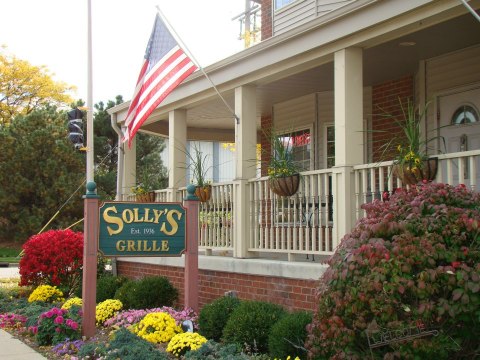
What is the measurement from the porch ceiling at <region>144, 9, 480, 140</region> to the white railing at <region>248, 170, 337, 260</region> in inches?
68.5

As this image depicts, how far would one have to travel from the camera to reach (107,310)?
9.85 m

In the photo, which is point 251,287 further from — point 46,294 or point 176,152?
point 46,294

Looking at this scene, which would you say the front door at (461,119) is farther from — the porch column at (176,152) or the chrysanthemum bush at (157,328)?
the porch column at (176,152)

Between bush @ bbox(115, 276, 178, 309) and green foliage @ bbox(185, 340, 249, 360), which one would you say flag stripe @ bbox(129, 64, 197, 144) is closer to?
bush @ bbox(115, 276, 178, 309)

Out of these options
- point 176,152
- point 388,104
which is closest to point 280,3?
point 388,104

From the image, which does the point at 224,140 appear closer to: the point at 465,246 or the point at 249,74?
the point at 249,74

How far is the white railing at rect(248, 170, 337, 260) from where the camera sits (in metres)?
7.90

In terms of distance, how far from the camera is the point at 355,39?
7.61 m

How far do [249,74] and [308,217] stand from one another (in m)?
2.45

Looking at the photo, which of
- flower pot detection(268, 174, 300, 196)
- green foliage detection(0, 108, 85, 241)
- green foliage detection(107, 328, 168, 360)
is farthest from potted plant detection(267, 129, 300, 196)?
green foliage detection(0, 108, 85, 241)

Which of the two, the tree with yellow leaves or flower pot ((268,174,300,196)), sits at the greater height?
the tree with yellow leaves

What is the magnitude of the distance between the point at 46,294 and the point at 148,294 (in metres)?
2.80

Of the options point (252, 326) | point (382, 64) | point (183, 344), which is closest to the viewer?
point (252, 326)

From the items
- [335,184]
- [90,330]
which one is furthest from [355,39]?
[90,330]
